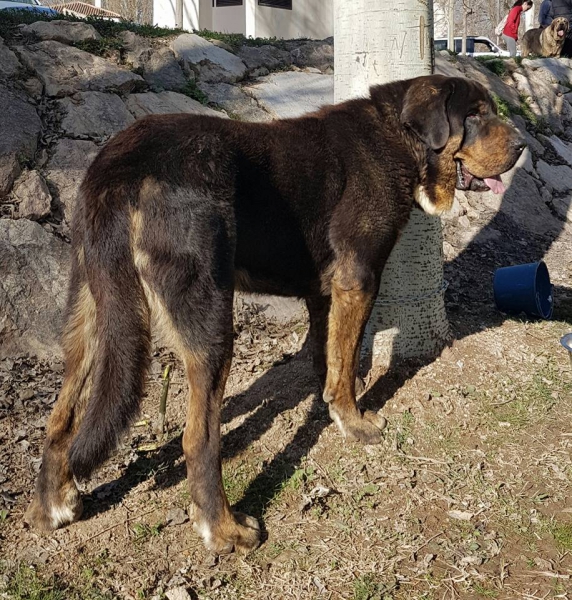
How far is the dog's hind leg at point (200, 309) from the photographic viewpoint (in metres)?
3.24

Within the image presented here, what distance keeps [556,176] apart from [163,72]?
511cm

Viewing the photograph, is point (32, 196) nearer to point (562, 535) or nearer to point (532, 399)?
point (532, 399)

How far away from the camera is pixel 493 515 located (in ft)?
12.0

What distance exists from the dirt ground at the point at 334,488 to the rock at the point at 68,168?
58.6 inches

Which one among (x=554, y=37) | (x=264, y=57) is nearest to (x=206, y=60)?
(x=264, y=57)

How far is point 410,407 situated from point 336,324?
2.65 feet

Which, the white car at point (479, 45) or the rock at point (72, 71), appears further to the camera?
the white car at point (479, 45)

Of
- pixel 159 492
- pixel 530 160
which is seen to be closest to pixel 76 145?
pixel 159 492

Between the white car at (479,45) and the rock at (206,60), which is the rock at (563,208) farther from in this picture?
the white car at (479,45)

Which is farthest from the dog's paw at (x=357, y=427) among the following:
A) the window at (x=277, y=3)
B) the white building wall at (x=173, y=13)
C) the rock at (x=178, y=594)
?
the white building wall at (x=173, y=13)

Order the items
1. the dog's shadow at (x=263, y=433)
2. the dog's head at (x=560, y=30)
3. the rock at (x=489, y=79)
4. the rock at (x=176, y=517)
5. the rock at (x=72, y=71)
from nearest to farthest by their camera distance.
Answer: the rock at (x=176, y=517) → the dog's shadow at (x=263, y=433) → the rock at (x=72, y=71) → the rock at (x=489, y=79) → the dog's head at (x=560, y=30)

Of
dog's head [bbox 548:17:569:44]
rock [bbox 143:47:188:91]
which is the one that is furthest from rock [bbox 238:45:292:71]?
dog's head [bbox 548:17:569:44]

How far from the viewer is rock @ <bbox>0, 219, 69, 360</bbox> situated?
4.89 metres

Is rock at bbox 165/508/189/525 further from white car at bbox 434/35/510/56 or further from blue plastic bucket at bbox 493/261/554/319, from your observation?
white car at bbox 434/35/510/56
